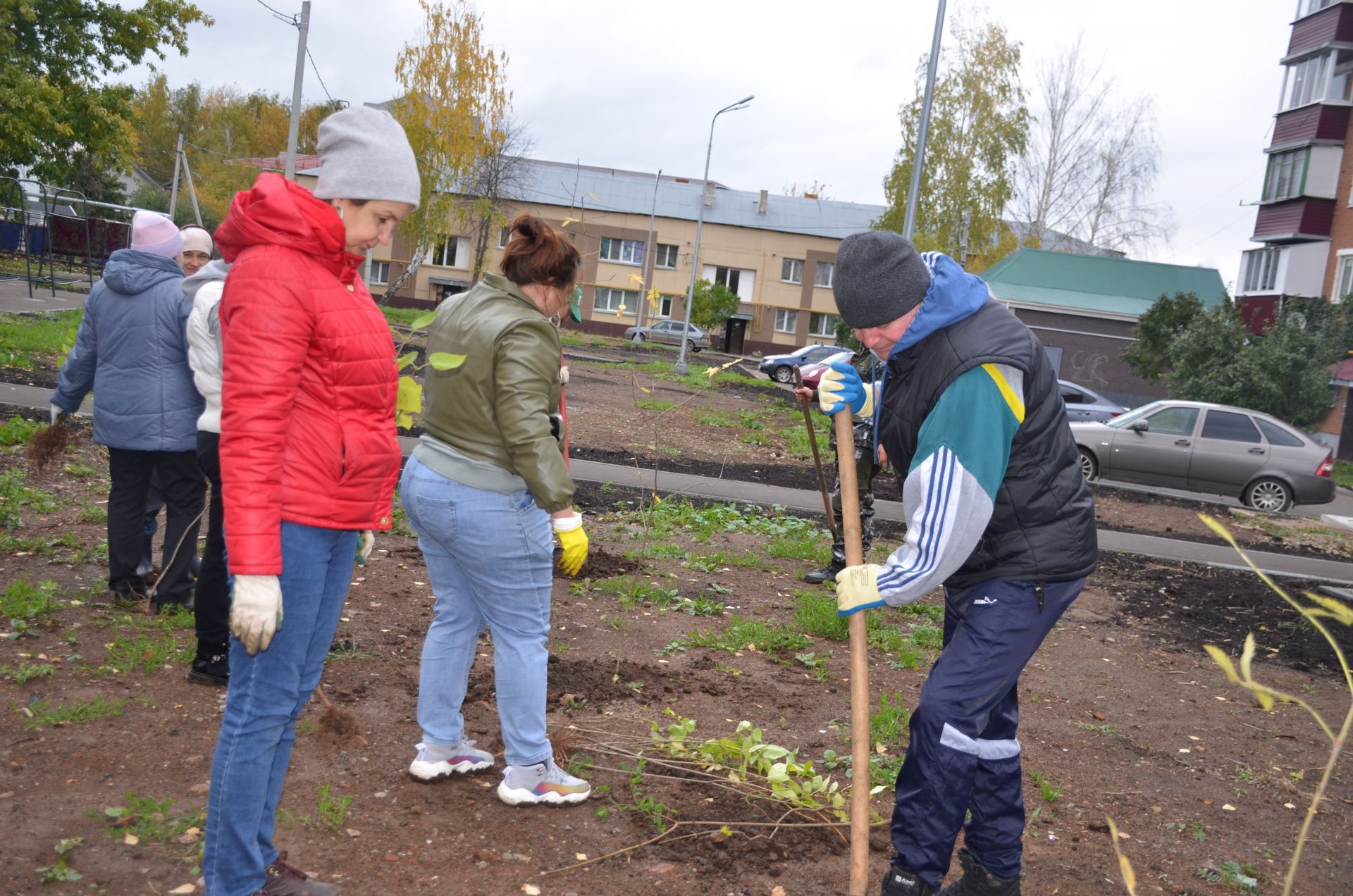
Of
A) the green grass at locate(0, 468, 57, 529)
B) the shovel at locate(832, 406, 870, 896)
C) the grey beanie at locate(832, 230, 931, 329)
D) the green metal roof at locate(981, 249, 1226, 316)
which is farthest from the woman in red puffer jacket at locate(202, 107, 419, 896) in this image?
the green metal roof at locate(981, 249, 1226, 316)

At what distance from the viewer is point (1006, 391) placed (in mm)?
2812

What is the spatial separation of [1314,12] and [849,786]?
36049 mm

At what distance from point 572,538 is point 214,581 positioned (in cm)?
178

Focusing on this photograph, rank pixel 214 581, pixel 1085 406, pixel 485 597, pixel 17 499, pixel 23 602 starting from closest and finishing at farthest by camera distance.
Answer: pixel 485 597 < pixel 214 581 < pixel 23 602 < pixel 17 499 < pixel 1085 406

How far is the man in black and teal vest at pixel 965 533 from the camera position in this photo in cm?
281

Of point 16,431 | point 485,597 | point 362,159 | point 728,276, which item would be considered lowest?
point 16,431

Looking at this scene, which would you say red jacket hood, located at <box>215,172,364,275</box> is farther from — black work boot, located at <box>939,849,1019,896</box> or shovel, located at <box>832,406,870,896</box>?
black work boot, located at <box>939,849,1019,896</box>

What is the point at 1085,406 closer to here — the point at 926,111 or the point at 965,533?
the point at 926,111

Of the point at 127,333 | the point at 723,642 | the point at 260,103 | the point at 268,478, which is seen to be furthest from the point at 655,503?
the point at 260,103

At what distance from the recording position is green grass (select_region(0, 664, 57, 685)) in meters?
3.99

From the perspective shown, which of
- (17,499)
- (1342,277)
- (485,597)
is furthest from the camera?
(1342,277)

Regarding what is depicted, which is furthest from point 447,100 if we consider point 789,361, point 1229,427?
point 1229,427

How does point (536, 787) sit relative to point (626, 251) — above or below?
below

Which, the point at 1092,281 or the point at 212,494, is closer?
the point at 212,494
